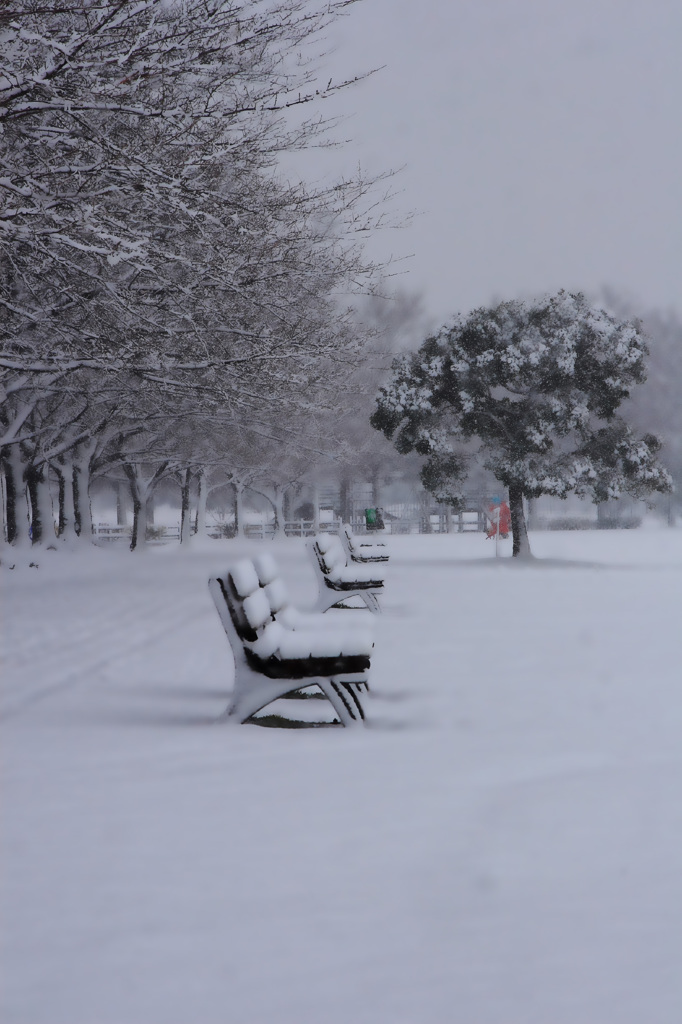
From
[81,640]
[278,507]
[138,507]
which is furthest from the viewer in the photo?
[278,507]

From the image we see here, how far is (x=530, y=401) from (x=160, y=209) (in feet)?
55.4

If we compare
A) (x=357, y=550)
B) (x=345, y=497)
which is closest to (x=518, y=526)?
(x=357, y=550)

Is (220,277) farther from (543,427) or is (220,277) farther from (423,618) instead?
(543,427)

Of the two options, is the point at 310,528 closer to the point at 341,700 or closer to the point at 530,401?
the point at 530,401

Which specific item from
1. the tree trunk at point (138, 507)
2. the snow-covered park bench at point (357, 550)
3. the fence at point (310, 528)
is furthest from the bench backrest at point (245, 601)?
the fence at point (310, 528)

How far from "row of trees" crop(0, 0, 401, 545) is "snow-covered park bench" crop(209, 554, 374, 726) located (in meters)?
4.17

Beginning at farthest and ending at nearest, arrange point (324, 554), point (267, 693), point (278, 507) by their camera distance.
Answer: point (278, 507)
point (324, 554)
point (267, 693)

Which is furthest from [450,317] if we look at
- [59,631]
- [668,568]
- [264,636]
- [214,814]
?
[214,814]

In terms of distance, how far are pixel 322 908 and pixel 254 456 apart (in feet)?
127

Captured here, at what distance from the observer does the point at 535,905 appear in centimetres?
368

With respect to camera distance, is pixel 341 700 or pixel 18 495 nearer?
pixel 341 700

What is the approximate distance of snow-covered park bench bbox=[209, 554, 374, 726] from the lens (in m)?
6.51

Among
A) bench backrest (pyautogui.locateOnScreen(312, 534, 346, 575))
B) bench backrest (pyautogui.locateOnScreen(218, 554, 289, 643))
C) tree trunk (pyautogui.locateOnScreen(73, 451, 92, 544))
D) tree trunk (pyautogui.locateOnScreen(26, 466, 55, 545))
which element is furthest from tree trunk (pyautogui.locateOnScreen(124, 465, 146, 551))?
bench backrest (pyautogui.locateOnScreen(218, 554, 289, 643))

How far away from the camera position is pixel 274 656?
6508 millimetres
